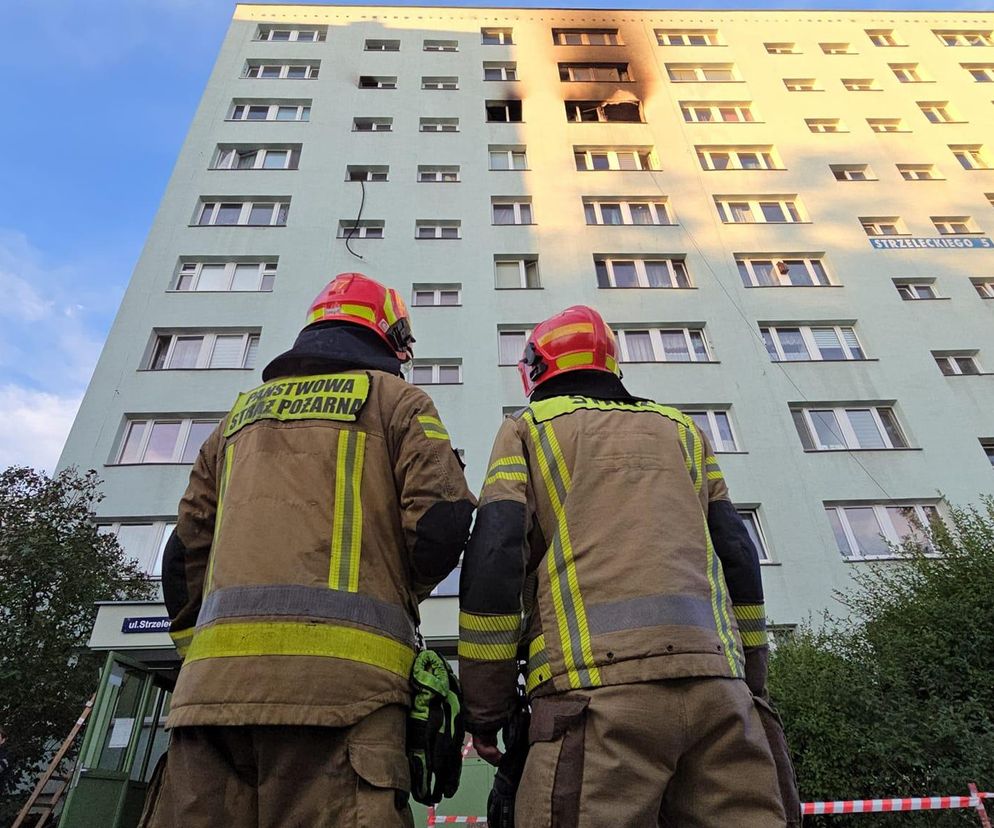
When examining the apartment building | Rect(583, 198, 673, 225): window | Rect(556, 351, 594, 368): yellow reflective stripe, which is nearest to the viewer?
Rect(556, 351, 594, 368): yellow reflective stripe

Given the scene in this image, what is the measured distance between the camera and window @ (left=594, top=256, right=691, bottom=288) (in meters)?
16.6

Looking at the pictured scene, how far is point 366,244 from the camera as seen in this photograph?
16.5m

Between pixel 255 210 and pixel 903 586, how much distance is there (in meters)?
17.3

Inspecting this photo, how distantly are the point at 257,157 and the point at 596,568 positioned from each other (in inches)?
787

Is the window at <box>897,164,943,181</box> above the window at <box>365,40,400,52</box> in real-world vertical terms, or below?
below

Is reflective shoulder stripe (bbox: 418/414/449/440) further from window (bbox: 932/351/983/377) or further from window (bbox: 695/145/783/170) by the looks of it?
window (bbox: 695/145/783/170)

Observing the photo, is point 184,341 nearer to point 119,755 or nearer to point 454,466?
point 119,755

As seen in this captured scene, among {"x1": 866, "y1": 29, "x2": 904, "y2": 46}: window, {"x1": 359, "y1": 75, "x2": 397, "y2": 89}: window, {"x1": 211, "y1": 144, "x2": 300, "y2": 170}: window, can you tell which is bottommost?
{"x1": 211, "y1": 144, "x2": 300, "y2": 170}: window

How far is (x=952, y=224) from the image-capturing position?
60.1ft

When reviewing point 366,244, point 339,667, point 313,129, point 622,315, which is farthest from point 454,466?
point 313,129

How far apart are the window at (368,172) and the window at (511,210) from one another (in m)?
3.46

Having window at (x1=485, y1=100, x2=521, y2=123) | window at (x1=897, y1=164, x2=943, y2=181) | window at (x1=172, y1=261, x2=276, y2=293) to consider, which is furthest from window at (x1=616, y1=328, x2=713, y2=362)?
window at (x1=897, y1=164, x2=943, y2=181)

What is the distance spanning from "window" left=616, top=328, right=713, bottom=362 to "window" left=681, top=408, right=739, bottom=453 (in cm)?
141

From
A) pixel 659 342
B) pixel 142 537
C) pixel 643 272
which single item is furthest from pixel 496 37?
pixel 142 537
